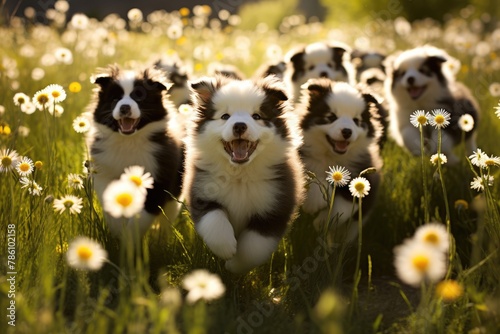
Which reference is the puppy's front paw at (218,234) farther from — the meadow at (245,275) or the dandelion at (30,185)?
the dandelion at (30,185)

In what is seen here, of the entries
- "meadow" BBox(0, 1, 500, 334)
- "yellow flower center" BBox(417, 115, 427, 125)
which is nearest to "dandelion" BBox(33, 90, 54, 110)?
"meadow" BBox(0, 1, 500, 334)

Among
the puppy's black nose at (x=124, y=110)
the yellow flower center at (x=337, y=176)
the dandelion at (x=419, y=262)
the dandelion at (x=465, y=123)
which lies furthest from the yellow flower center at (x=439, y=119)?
the puppy's black nose at (x=124, y=110)

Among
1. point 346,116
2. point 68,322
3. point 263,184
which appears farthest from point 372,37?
point 68,322

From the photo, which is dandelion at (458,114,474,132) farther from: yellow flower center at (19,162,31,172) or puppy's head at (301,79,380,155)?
yellow flower center at (19,162,31,172)

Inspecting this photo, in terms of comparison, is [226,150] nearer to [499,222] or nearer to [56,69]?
[499,222]

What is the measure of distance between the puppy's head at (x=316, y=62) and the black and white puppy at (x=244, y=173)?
2.83 meters

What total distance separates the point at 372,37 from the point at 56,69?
7694 millimetres

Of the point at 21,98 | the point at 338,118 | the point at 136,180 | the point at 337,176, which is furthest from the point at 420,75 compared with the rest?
the point at 136,180

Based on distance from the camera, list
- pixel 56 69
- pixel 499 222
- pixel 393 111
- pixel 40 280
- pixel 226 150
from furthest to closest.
Answer: pixel 56 69 → pixel 393 111 → pixel 226 150 → pixel 499 222 → pixel 40 280

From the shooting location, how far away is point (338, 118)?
4289 mm

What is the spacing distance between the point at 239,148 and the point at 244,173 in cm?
17

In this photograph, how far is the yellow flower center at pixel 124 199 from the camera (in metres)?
2.14

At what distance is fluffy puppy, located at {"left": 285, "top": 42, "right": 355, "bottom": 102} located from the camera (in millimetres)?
6465

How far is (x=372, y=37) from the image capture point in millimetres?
14086
